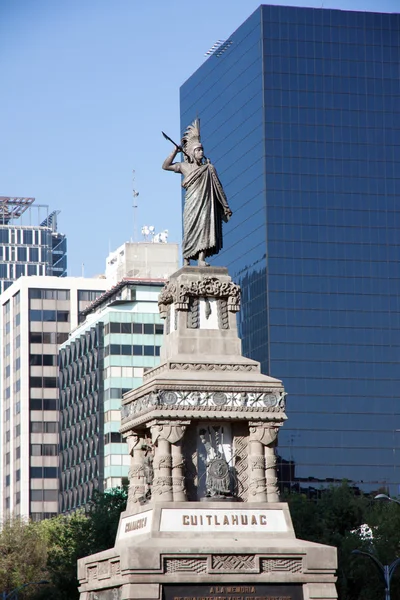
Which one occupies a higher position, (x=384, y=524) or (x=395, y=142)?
(x=395, y=142)

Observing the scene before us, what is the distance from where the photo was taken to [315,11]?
178875mm

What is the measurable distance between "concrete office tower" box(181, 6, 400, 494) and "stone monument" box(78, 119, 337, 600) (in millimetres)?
127863

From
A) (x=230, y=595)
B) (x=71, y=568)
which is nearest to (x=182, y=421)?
(x=230, y=595)

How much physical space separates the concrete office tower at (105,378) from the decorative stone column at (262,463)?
4420 inches

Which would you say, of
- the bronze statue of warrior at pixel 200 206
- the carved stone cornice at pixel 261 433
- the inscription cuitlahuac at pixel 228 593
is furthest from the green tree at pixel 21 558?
the inscription cuitlahuac at pixel 228 593

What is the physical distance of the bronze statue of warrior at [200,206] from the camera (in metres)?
41.7

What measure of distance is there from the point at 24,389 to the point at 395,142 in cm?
5416

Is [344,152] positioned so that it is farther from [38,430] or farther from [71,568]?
Result: [71,568]

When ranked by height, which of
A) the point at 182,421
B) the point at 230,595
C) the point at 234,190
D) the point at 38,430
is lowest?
the point at 230,595

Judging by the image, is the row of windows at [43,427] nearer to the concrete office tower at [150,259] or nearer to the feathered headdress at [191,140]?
the concrete office tower at [150,259]

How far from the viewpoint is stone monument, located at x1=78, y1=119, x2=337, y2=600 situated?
122 feet

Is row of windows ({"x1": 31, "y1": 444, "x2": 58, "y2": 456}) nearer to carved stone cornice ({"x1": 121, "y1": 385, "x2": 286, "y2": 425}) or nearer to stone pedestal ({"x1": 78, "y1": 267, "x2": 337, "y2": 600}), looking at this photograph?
stone pedestal ({"x1": 78, "y1": 267, "x2": 337, "y2": 600})

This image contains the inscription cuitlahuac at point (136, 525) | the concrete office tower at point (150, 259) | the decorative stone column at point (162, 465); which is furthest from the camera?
the concrete office tower at point (150, 259)

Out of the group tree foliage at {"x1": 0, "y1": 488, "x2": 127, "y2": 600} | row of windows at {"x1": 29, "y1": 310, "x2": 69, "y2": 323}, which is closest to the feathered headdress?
tree foliage at {"x1": 0, "y1": 488, "x2": 127, "y2": 600}
